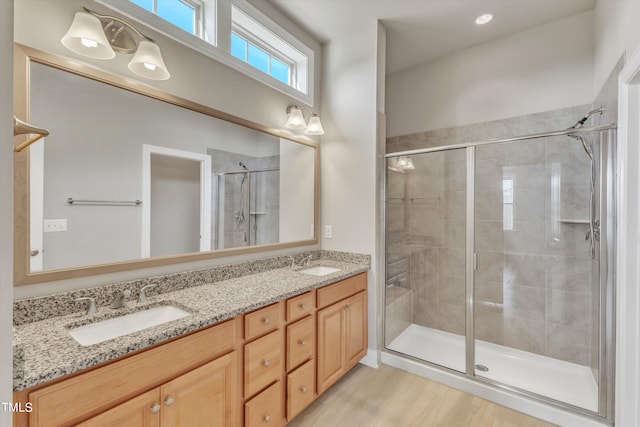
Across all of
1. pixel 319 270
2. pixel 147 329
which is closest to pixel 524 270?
pixel 319 270

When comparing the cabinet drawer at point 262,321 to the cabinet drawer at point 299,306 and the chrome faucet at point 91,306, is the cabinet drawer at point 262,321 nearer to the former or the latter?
the cabinet drawer at point 299,306

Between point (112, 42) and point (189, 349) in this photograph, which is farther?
point (112, 42)

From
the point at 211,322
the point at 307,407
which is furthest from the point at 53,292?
the point at 307,407

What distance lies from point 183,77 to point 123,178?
735mm

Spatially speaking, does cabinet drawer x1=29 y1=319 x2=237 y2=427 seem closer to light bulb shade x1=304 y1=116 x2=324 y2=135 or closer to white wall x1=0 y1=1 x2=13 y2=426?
white wall x1=0 y1=1 x2=13 y2=426

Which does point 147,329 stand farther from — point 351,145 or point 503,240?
point 503,240

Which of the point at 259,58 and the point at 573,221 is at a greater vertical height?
the point at 259,58

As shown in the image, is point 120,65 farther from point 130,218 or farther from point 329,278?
point 329,278

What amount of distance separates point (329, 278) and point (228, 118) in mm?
1342

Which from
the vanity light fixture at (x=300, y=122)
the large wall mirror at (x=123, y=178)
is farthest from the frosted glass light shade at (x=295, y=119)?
the large wall mirror at (x=123, y=178)

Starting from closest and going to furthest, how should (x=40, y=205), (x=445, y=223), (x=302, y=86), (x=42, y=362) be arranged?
1. (x=42, y=362)
2. (x=40, y=205)
3. (x=302, y=86)
4. (x=445, y=223)

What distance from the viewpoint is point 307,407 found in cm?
197

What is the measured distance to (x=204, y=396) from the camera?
125 cm

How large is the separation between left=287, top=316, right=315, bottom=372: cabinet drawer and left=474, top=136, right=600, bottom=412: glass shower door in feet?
4.67
